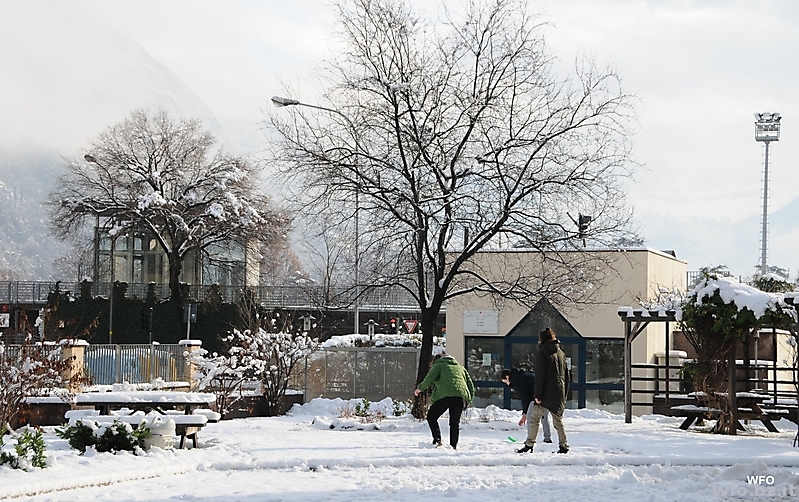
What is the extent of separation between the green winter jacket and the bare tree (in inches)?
1502

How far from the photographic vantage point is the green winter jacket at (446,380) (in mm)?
14859

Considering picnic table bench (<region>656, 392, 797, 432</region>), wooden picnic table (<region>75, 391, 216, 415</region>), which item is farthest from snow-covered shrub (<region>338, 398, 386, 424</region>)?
picnic table bench (<region>656, 392, 797, 432</region>)

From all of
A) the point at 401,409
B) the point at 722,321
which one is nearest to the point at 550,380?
the point at 722,321

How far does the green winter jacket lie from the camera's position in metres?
14.9

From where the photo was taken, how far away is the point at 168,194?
54.2 m

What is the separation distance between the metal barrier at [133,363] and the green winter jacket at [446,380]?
1744cm

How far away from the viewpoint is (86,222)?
179ft

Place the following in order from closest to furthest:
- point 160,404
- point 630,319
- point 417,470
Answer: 1. point 417,470
2. point 160,404
3. point 630,319

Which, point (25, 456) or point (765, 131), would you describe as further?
point (765, 131)

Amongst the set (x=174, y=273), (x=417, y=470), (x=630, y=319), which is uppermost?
(x=174, y=273)

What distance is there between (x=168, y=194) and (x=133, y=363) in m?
23.9

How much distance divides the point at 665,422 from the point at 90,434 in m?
13.7

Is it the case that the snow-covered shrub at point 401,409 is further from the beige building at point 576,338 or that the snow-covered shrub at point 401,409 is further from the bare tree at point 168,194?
the bare tree at point 168,194

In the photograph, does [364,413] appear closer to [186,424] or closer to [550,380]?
[186,424]
